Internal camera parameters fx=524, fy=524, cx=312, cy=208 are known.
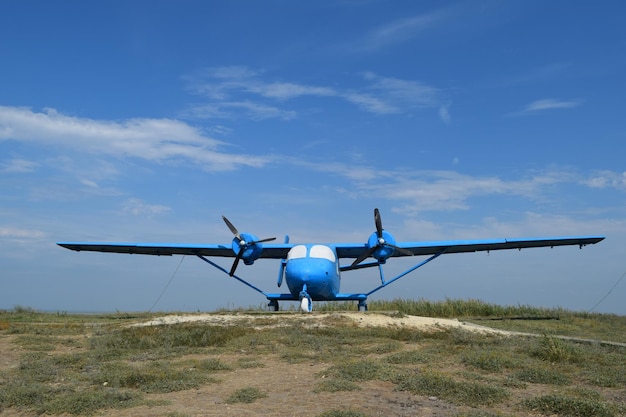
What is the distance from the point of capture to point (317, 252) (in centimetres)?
2491

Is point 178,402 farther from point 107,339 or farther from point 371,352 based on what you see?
point 107,339

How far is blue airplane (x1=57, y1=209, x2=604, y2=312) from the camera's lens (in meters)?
24.2

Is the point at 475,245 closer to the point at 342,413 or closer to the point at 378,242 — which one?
the point at 378,242

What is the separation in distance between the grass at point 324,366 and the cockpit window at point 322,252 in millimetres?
8213

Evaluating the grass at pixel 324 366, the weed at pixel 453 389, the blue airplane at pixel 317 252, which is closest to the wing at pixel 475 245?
the blue airplane at pixel 317 252

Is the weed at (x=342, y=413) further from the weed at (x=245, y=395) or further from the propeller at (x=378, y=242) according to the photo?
the propeller at (x=378, y=242)

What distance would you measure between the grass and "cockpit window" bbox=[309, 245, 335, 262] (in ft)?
26.9

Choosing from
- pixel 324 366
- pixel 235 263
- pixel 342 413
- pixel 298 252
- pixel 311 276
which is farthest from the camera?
pixel 235 263

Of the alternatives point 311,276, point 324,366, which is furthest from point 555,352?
point 311,276

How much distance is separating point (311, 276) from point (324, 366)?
13449 mm

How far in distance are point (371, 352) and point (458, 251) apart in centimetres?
1788

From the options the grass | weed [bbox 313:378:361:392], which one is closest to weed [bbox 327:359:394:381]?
the grass

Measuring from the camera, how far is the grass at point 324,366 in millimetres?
7906

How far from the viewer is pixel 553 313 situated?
1152 inches
